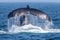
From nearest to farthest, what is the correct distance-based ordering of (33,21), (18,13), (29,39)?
1. (29,39)
2. (18,13)
3. (33,21)

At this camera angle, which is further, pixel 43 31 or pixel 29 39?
pixel 43 31

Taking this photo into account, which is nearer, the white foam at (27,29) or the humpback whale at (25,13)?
the humpback whale at (25,13)

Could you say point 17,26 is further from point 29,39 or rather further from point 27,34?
point 29,39

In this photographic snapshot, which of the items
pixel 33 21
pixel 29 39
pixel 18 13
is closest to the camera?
pixel 29 39

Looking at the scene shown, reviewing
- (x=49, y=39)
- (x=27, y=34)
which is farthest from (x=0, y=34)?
(x=49, y=39)

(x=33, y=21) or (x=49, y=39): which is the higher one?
(x=33, y=21)

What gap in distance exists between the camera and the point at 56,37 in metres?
29.8

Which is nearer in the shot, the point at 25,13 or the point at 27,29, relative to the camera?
the point at 25,13

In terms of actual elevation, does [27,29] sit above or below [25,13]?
below

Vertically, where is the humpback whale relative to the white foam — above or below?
above

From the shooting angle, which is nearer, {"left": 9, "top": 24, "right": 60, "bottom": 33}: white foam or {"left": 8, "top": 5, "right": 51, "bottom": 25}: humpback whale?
{"left": 8, "top": 5, "right": 51, "bottom": 25}: humpback whale

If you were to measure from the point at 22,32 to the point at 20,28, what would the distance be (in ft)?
2.64

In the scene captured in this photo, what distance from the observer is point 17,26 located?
32.2 m

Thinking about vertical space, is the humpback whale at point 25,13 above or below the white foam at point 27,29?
above
